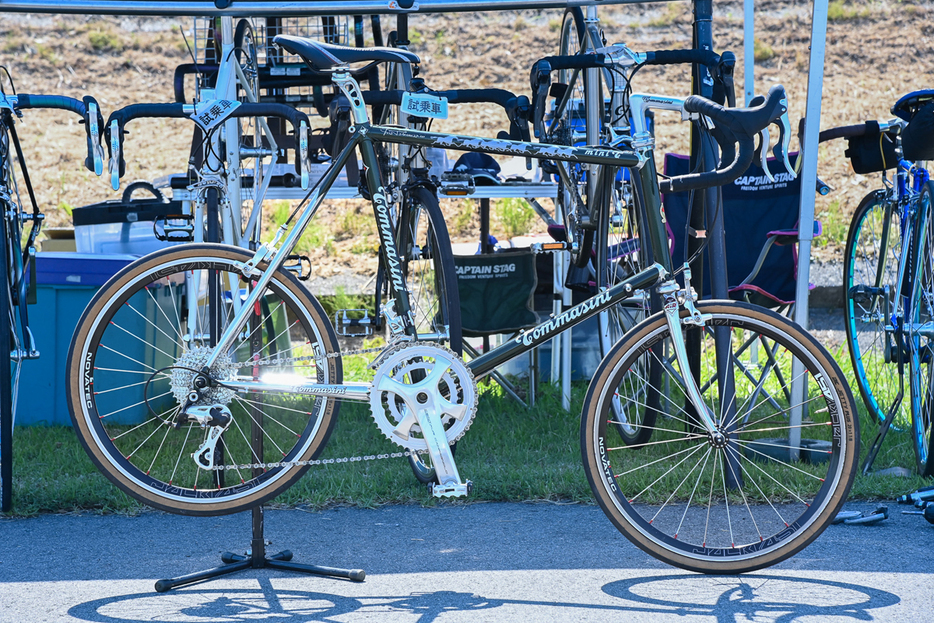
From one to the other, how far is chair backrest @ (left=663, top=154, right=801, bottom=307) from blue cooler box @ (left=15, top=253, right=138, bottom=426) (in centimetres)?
274

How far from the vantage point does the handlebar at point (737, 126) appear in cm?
283

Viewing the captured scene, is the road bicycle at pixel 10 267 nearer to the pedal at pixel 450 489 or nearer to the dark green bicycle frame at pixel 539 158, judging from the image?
the dark green bicycle frame at pixel 539 158

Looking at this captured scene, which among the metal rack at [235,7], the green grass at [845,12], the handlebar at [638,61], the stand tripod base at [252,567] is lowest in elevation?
the stand tripod base at [252,567]

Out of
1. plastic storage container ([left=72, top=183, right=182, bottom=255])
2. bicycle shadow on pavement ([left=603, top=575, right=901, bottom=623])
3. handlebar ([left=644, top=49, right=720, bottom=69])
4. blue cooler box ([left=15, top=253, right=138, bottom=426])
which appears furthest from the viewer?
plastic storage container ([left=72, top=183, right=182, bottom=255])

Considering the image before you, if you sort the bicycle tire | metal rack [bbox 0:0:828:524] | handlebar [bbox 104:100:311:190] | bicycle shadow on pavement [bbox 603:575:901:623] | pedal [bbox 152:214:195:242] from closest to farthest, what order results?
bicycle shadow on pavement [bbox 603:575:901:623] < handlebar [bbox 104:100:311:190] < the bicycle tire < metal rack [bbox 0:0:828:524] < pedal [bbox 152:214:195:242]

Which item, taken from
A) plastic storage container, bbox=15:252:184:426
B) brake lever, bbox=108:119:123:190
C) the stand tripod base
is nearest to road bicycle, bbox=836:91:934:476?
the stand tripod base

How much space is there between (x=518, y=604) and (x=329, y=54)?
1.74 metres

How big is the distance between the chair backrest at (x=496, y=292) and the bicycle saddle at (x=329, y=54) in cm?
202

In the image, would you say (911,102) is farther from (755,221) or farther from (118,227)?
(118,227)

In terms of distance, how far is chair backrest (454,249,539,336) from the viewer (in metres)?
5.08

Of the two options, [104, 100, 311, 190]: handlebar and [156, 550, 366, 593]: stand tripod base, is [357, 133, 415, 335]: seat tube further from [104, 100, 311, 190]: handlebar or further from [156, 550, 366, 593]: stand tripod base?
[156, 550, 366, 593]: stand tripod base

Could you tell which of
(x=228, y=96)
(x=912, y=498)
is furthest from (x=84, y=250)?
(x=912, y=498)

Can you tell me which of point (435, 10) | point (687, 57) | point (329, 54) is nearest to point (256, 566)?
point (329, 54)

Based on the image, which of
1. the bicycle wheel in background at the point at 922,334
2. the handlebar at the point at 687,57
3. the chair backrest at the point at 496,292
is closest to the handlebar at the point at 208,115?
the handlebar at the point at 687,57
